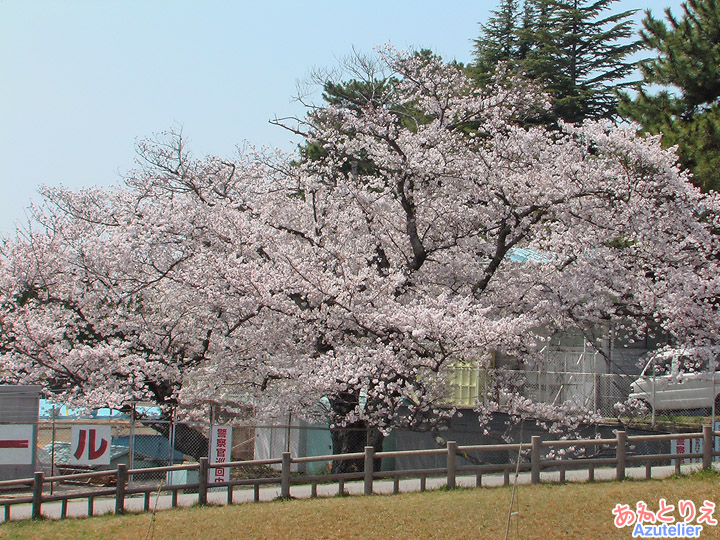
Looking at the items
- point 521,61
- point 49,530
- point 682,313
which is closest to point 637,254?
point 682,313

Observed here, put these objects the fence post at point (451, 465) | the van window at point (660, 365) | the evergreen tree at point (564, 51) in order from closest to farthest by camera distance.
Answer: the fence post at point (451, 465)
the van window at point (660, 365)
the evergreen tree at point (564, 51)

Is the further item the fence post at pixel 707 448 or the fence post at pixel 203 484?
the fence post at pixel 707 448

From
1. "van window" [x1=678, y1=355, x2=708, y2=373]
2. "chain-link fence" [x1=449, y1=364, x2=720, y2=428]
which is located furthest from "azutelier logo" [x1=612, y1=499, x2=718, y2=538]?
"van window" [x1=678, y1=355, x2=708, y2=373]

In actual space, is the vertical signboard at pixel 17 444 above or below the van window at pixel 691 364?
below

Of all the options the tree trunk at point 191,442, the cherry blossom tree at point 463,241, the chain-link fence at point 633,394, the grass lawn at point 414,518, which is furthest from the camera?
the tree trunk at point 191,442

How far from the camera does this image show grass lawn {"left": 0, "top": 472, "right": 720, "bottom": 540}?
35.1 ft

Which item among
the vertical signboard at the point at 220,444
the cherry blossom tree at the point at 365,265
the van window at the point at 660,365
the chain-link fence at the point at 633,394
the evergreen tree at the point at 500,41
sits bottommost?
the vertical signboard at the point at 220,444

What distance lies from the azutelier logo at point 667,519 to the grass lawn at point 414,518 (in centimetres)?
13

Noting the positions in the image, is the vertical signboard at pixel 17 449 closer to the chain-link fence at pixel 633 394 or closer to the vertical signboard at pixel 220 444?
the vertical signboard at pixel 220 444

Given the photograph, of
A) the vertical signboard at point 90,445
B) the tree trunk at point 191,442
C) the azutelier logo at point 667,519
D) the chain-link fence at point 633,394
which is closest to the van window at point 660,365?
the chain-link fence at point 633,394

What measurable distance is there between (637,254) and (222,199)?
1008cm

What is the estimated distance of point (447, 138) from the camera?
762 inches

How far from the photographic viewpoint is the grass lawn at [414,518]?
10688 millimetres

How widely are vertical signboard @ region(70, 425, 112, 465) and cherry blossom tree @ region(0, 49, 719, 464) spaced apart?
9.41ft
